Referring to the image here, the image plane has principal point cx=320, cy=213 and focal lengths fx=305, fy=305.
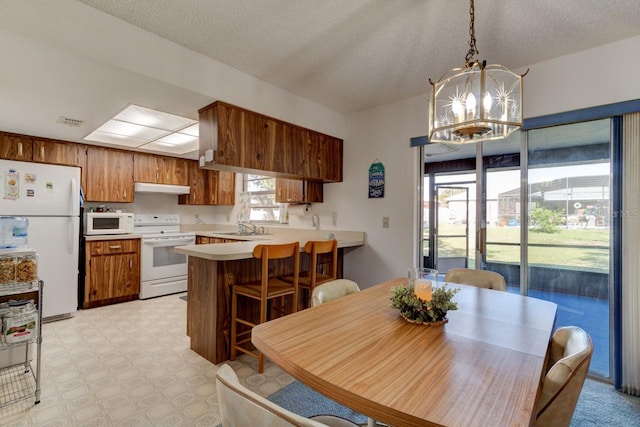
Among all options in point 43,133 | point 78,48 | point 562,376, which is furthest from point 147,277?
point 562,376

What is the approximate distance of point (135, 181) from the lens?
14.4 feet

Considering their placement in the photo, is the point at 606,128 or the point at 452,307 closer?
the point at 452,307

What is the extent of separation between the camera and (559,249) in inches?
96.6

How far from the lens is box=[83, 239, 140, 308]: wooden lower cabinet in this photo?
3738 millimetres

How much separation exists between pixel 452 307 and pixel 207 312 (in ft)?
6.35

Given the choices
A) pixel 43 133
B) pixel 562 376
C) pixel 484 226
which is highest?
pixel 43 133

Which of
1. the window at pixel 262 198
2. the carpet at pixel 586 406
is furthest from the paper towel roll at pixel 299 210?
the carpet at pixel 586 406

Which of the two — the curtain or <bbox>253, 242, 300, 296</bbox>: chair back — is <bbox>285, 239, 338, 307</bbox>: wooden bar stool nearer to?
<bbox>253, 242, 300, 296</bbox>: chair back

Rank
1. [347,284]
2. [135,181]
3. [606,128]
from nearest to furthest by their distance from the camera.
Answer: [347,284] → [606,128] → [135,181]

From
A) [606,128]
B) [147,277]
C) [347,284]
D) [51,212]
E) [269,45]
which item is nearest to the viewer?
[347,284]

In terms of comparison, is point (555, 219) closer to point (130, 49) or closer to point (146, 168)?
point (130, 49)

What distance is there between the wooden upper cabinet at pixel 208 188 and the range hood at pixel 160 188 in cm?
15

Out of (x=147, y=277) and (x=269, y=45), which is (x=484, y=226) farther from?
(x=147, y=277)

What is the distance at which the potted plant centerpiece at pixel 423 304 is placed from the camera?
4.25 ft
